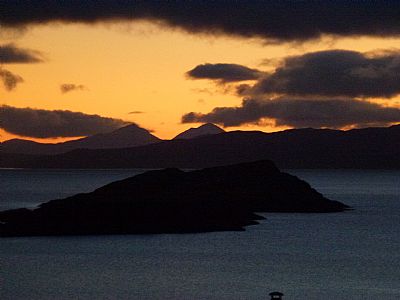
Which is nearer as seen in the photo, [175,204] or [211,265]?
[211,265]

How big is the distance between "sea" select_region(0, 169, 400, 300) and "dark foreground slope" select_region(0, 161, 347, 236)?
3251 millimetres

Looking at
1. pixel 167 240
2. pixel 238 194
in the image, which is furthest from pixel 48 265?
pixel 238 194

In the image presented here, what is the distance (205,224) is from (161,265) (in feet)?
101

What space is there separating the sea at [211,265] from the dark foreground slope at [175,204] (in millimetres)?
3251

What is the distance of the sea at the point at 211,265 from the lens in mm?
58469

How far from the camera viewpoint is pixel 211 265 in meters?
73.2

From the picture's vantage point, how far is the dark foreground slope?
97688 millimetres

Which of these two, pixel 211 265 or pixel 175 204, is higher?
pixel 175 204

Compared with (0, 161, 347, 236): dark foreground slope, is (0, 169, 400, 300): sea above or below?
below

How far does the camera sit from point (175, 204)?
346 ft

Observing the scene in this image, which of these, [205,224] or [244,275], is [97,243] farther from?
[244,275]

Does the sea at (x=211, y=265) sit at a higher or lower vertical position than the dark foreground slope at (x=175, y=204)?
lower

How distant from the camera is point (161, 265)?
Result: 7331cm

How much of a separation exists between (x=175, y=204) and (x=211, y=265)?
1283 inches
